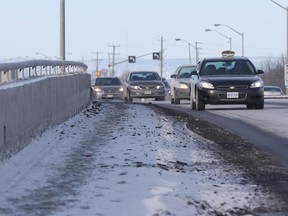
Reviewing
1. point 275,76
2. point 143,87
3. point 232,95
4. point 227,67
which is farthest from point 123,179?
point 275,76

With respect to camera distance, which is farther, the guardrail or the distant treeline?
the distant treeline

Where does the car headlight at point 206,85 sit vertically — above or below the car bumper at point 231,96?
above

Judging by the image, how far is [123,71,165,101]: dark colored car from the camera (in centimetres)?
3103

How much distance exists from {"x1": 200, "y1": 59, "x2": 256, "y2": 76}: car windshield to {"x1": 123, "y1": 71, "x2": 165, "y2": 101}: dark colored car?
10.2 meters

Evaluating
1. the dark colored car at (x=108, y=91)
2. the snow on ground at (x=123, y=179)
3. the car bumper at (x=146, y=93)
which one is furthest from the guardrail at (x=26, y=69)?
the dark colored car at (x=108, y=91)

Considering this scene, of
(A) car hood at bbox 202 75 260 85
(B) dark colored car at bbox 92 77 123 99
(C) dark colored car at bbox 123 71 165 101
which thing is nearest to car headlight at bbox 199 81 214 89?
(A) car hood at bbox 202 75 260 85

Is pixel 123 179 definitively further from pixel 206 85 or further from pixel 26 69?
pixel 206 85

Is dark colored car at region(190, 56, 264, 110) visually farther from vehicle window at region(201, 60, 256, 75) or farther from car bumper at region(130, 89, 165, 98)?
car bumper at region(130, 89, 165, 98)

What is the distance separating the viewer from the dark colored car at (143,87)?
31031 millimetres

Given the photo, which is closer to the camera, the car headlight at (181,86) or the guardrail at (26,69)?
the guardrail at (26,69)

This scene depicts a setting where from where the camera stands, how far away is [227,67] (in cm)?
2097

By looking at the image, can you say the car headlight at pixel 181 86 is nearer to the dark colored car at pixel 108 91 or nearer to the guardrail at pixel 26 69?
the dark colored car at pixel 108 91

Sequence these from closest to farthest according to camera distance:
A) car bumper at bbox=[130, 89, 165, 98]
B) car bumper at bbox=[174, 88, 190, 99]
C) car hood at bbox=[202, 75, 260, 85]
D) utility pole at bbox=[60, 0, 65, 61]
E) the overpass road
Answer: the overpass road → car hood at bbox=[202, 75, 260, 85] → utility pole at bbox=[60, 0, 65, 61] → car bumper at bbox=[174, 88, 190, 99] → car bumper at bbox=[130, 89, 165, 98]

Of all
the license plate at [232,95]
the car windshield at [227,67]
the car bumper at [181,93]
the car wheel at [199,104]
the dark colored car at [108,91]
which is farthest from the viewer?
the dark colored car at [108,91]
